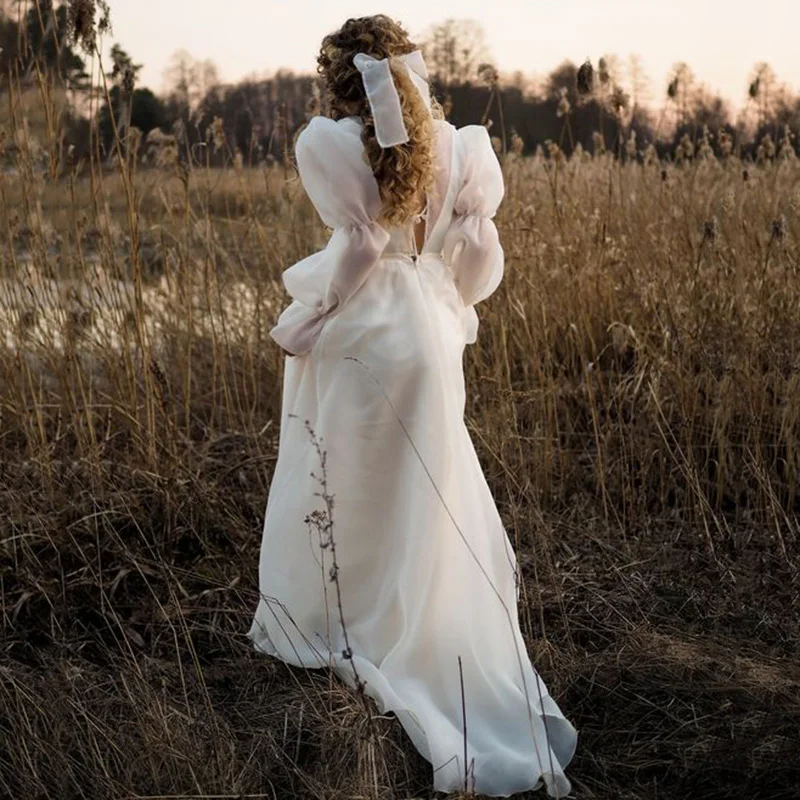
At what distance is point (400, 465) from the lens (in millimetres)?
2885

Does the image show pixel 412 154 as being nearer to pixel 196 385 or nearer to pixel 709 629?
pixel 709 629

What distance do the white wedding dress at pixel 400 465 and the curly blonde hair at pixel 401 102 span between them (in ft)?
0.12

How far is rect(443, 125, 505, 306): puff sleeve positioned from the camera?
293cm

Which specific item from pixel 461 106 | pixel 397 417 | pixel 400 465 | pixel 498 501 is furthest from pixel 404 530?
pixel 461 106

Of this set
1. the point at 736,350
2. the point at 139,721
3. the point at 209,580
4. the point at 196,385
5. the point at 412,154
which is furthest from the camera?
the point at 196,385

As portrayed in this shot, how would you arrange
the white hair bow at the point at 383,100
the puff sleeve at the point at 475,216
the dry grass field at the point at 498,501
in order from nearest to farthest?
1. the dry grass field at the point at 498,501
2. the white hair bow at the point at 383,100
3. the puff sleeve at the point at 475,216

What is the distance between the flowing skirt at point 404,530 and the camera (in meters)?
2.72

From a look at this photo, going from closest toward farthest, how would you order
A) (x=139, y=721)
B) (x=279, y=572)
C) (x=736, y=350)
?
(x=139, y=721), (x=279, y=572), (x=736, y=350)

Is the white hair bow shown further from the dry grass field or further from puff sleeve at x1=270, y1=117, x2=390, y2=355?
the dry grass field

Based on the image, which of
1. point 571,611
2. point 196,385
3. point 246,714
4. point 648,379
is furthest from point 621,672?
point 196,385

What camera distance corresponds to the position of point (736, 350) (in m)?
4.21

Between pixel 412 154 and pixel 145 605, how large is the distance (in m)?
1.52

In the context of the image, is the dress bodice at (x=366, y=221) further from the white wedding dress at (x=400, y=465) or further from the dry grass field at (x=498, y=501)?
the dry grass field at (x=498, y=501)

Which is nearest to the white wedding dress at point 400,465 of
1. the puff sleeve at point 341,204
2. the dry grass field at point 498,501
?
the puff sleeve at point 341,204
